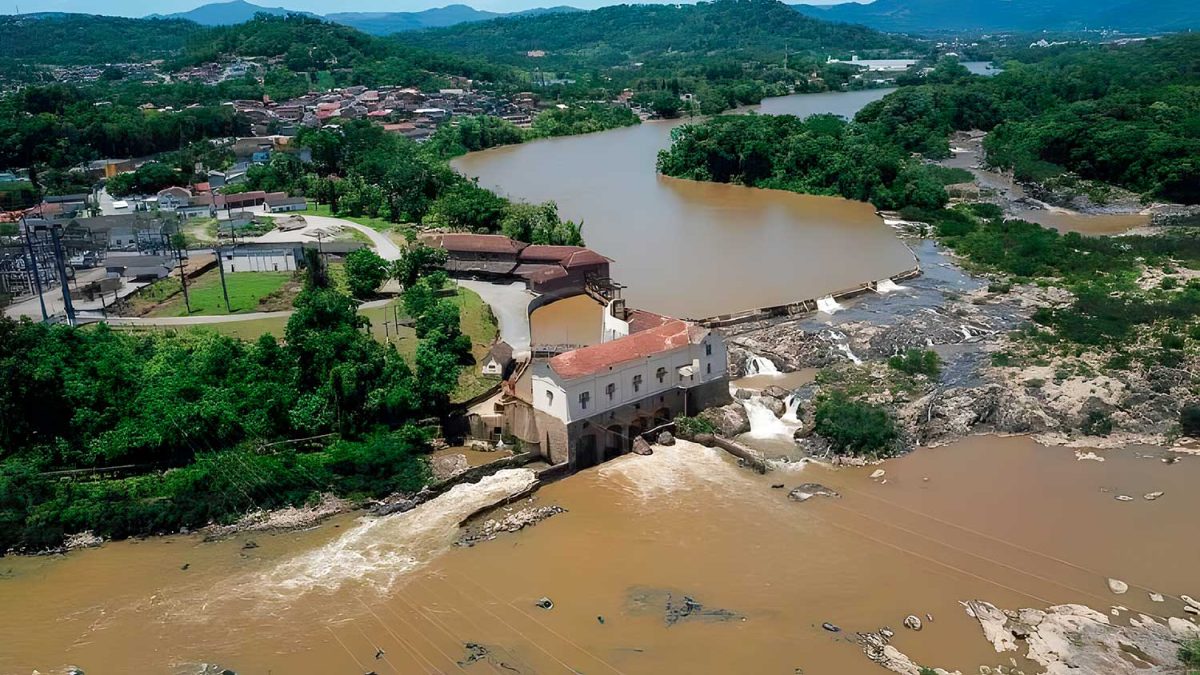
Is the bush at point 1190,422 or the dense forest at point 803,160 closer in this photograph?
the bush at point 1190,422

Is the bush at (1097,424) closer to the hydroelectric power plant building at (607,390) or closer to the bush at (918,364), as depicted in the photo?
the bush at (918,364)

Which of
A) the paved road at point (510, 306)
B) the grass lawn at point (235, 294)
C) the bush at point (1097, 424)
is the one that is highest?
the grass lawn at point (235, 294)

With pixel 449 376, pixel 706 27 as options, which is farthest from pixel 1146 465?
pixel 706 27

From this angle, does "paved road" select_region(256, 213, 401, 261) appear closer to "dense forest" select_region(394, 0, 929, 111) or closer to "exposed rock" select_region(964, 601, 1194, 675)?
"exposed rock" select_region(964, 601, 1194, 675)

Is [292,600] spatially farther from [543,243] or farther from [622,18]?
[622,18]

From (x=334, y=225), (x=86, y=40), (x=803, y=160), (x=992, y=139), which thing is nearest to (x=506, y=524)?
(x=334, y=225)

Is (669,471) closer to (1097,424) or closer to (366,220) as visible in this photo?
(1097,424)

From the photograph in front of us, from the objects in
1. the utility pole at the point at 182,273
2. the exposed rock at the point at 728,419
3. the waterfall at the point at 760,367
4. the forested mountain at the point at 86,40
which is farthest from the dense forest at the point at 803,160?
the forested mountain at the point at 86,40
